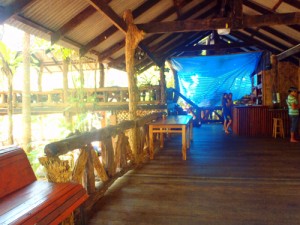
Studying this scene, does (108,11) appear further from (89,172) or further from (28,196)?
(28,196)

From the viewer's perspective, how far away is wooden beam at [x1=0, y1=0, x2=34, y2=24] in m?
3.22

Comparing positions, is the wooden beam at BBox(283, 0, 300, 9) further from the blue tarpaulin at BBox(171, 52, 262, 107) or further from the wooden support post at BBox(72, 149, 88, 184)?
the wooden support post at BBox(72, 149, 88, 184)

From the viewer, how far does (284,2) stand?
5.66m

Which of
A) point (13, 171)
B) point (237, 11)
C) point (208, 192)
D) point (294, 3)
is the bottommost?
point (208, 192)

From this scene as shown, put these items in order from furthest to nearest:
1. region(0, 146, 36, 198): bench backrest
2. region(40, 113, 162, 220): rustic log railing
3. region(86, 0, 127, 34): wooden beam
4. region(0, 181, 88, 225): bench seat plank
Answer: region(86, 0, 127, 34): wooden beam, region(40, 113, 162, 220): rustic log railing, region(0, 146, 36, 198): bench backrest, region(0, 181, 88, 225): bench seat plank

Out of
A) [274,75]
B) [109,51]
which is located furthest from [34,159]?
[274,75]

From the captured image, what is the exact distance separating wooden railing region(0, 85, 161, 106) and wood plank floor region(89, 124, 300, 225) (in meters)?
4.82

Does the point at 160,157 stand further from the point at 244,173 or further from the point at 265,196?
the point at 265,196

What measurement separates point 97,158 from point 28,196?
4.37ft

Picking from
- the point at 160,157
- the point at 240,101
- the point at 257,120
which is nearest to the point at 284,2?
the point at 257,120

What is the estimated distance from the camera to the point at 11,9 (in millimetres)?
3281

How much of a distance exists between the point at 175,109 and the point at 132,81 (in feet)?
→ 20.5

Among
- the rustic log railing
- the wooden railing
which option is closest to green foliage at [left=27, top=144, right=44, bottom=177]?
the wooden railing

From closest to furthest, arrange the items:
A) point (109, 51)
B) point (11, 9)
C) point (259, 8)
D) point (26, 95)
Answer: point (11, 9), point (259, 8), point (109, 51), point (26, 95)
